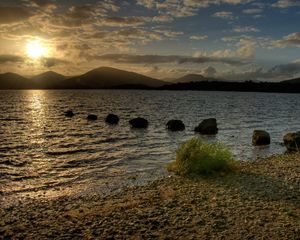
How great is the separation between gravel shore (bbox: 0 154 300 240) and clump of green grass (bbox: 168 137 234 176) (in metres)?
1.42

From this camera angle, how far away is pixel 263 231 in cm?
992

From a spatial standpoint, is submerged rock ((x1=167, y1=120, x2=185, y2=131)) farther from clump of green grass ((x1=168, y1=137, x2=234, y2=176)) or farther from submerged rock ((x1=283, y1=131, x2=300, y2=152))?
clump of green grass ((x1=168, y1=137, x2=234, y2=176))

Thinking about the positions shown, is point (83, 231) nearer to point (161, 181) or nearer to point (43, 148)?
point (161, 181)

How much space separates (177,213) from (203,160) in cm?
677

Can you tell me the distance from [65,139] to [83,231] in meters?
28.3

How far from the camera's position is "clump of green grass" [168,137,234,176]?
58.7ft

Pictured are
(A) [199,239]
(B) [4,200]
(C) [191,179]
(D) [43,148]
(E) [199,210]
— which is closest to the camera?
(A) [199,239]

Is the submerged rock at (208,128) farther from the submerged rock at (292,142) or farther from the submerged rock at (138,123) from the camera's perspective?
the submerged rock at (292,142)

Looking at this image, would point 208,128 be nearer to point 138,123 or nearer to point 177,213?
point 138,123

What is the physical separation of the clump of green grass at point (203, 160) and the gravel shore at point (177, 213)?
4.65 feet

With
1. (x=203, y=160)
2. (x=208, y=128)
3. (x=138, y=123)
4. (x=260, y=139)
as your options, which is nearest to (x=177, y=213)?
(x=203, y=160)

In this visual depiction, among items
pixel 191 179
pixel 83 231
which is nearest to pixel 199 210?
pixel 83 231

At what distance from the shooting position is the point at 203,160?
59.1ft

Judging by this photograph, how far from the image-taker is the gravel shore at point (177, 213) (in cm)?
1010
